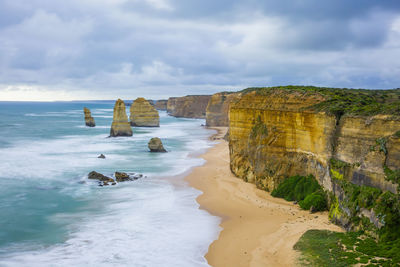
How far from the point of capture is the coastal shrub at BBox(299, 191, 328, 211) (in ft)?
62.5

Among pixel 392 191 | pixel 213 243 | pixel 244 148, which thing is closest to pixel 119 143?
pixel 244 148

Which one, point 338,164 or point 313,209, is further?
point 313,209

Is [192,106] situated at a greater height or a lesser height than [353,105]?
greater

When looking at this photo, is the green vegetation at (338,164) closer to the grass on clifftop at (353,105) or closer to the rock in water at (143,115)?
the grass on clifftop at (353,105)

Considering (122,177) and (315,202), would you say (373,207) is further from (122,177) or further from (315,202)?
(122,177)

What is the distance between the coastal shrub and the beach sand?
1.35 ft

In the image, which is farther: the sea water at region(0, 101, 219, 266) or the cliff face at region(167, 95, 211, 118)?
the cliff face at region(167, 95, 211, 118)

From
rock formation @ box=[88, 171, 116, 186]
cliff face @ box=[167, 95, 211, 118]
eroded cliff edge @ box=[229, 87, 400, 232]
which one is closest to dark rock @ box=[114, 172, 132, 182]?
rock formation @ box=[88, 171, 116, 186]

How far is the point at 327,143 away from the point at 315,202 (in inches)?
131

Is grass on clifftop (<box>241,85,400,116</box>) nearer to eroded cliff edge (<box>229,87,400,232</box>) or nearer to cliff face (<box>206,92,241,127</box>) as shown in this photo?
eroded cliff edge (<box>229,87,400,232</box>)

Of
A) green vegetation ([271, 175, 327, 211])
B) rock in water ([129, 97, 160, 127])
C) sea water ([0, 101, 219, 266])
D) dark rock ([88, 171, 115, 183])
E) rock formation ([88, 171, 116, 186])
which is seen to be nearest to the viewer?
sea water ([0, 101, 219, 266])

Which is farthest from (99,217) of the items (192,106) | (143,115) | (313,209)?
(192,106)

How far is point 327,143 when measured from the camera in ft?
62.5

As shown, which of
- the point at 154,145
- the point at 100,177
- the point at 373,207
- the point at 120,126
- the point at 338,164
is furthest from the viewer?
the point at 120,126
